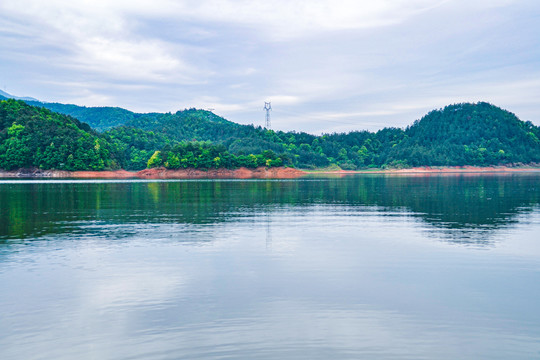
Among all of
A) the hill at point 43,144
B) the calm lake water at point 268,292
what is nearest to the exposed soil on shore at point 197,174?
the hill at point 43,144

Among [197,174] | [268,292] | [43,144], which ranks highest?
[43,144]

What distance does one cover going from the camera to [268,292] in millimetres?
14594

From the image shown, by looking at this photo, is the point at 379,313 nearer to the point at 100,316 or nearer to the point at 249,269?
the point at 249,269

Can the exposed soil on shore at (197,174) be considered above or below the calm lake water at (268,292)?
above

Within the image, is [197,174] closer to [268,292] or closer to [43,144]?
[43,144]

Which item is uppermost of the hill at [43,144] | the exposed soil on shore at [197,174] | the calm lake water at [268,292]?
the hill at [43,144]

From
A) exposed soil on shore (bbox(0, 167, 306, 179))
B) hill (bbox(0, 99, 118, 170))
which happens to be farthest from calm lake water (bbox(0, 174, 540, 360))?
exposed soil on shore (bbox(0, 167, 306, 179))

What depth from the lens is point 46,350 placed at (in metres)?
10.5

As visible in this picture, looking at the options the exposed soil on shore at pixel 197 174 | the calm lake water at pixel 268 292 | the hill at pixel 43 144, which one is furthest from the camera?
the exposed soil on shore at pixel 197 174

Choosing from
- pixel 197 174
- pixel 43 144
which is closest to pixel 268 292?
pixel 43 144

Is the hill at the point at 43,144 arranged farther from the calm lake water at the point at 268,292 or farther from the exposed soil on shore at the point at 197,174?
the calm lake water at the point at 268,292

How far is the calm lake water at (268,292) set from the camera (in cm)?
1078

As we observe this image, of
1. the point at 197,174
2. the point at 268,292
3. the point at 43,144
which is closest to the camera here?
the point at 268,292

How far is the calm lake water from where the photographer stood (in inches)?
424
